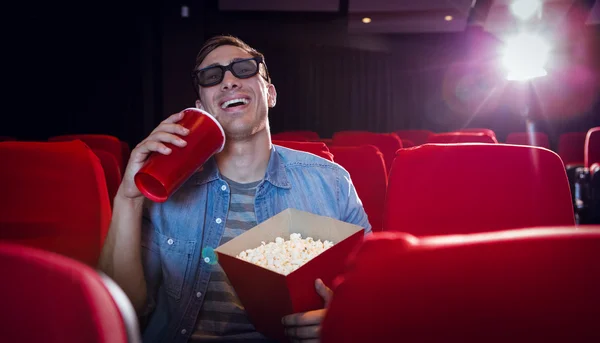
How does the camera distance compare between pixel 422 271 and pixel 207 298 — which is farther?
pixel 207 298

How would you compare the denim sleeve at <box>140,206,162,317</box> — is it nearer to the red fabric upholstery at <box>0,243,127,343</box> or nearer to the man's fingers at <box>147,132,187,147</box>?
the man's fingers at <box>147,132,187,147</box>

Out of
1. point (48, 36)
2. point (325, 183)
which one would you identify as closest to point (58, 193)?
point (325, 183)

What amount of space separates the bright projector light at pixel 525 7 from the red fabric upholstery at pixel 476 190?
7061 mm

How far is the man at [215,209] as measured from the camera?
125cm

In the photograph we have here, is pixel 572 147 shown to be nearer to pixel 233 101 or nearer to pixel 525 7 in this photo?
pixel 525 7

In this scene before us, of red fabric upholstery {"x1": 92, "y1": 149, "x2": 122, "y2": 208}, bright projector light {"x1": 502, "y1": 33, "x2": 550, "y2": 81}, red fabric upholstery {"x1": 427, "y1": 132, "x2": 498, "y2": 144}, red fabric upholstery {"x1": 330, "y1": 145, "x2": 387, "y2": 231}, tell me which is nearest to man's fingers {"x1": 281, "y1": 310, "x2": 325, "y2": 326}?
red fabric upholstery {"x1": 92, "y1": 149, "x2": 122, "y2": 208}

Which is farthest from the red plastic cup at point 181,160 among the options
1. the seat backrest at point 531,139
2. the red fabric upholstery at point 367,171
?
the seat backrest at point 531,139

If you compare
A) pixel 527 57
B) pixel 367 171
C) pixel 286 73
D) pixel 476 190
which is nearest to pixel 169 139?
Answer: pixel 476 190

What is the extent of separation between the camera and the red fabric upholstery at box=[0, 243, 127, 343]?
339 mm

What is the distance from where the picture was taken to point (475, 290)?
1.18 ft

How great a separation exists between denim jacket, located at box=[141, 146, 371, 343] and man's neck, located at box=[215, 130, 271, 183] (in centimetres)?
4

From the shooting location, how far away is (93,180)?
1.43m

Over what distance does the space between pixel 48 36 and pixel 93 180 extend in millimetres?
5893

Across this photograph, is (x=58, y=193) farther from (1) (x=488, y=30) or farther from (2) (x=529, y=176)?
(1) (x=488, y=30)
